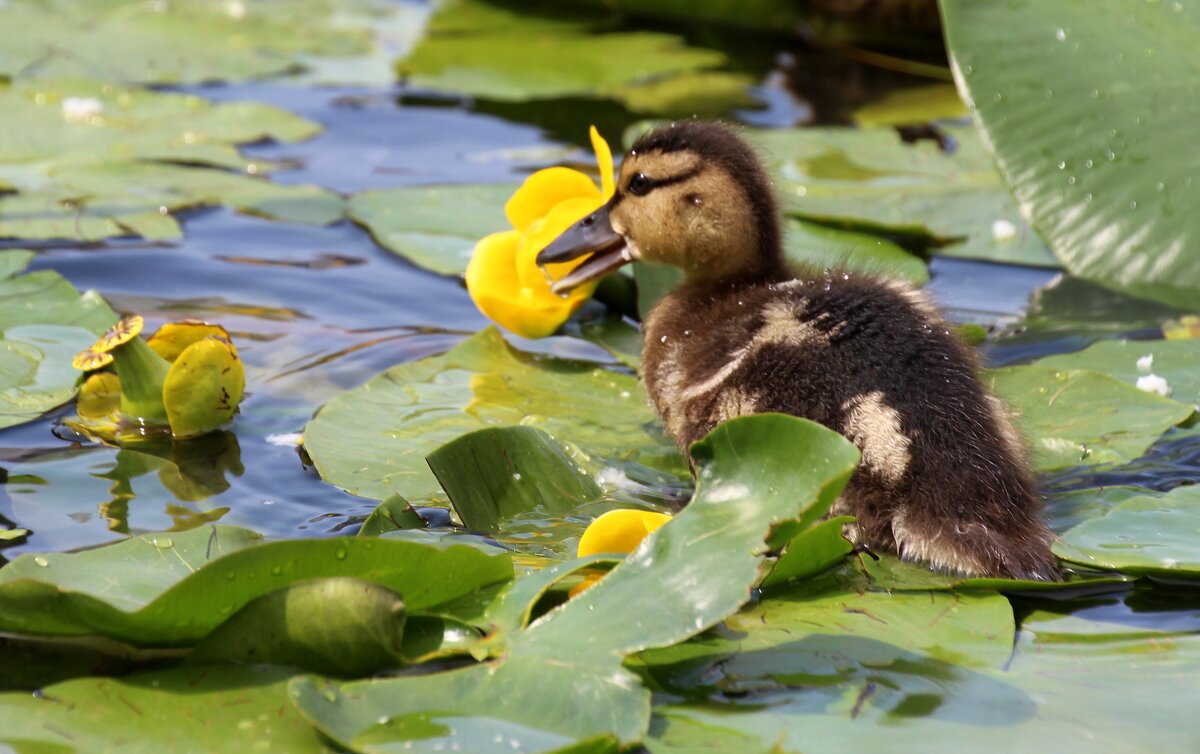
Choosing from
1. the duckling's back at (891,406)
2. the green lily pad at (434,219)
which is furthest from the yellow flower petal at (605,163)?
the green lily pad at (434,219)

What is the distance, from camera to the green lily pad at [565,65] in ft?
19.7

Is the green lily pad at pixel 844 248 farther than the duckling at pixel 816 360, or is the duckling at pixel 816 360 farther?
the green lily pad at pixel 844 248

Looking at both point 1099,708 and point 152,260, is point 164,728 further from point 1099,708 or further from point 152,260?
point 152,260

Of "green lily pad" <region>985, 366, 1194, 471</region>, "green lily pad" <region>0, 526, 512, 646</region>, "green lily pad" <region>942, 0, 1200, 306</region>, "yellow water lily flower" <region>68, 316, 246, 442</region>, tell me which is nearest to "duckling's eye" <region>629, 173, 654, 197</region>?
"green lily pad" <region>985, 366, 1194, 471</region>

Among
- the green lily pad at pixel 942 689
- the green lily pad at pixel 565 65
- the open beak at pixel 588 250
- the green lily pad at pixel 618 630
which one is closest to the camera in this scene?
the green lily pad at pixel 618 630

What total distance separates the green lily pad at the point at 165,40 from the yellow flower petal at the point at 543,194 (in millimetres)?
2553

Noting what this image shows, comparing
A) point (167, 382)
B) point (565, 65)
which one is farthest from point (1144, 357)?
point (565, 65)

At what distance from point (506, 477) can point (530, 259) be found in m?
0.91

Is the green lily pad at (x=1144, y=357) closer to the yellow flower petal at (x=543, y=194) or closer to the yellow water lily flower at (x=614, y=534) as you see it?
the yellow flower petal at (x=543, y=194)

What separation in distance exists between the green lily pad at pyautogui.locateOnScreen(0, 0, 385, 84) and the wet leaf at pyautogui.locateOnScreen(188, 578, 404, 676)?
385 centimetres

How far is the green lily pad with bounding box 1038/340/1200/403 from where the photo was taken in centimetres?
349

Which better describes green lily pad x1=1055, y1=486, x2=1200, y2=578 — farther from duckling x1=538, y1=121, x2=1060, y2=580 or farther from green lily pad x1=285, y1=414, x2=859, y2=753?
green lily pad x1=285, y1=414, x2=859, y2=753

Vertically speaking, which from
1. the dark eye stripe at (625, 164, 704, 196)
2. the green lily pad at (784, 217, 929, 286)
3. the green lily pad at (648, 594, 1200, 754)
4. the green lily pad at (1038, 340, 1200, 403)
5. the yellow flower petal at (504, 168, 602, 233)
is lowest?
the green lily pad at (648, 594, 1200, 754)

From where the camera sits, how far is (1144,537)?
271 cm
